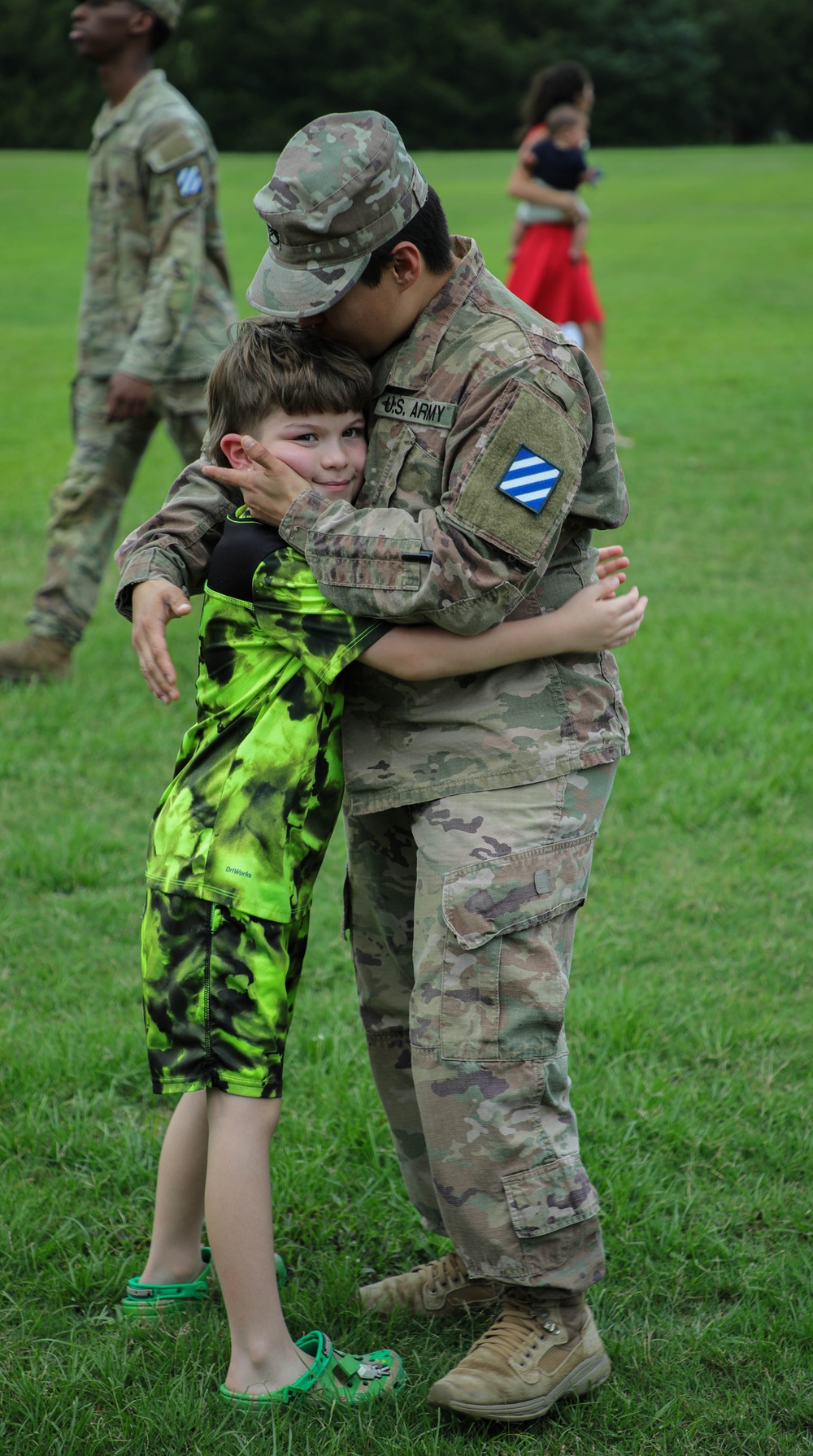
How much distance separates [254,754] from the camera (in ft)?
7.13

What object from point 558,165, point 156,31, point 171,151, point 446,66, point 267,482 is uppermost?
point 267,482

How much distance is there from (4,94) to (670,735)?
168ft

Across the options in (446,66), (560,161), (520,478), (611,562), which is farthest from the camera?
(446,66)

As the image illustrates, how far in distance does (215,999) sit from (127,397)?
3.58m

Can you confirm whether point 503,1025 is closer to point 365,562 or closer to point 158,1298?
point 365,562

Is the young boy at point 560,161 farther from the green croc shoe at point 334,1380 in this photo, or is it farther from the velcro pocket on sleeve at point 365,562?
the green croc shoe at point 334,1380

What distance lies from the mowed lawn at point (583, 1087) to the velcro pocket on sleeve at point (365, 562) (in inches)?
51.4

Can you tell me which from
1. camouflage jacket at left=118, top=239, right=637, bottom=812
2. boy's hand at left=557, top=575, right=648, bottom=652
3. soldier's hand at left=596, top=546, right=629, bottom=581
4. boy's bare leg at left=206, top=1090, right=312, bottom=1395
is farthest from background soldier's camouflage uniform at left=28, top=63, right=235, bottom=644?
boy's bare leg at left=206, top=1090, right=312, bottom=1395

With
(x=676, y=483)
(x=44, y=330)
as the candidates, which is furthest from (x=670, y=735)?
(x=44, y=330)

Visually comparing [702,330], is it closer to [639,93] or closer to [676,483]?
[676,483]

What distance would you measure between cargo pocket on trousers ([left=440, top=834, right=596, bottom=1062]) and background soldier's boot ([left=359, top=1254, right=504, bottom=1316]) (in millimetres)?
643

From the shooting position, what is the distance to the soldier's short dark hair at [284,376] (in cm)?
210

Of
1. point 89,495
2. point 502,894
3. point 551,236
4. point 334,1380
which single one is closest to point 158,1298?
point 334,1380

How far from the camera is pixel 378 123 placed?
2.07 m
